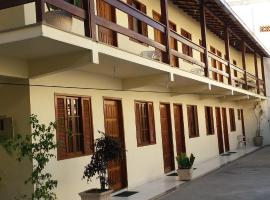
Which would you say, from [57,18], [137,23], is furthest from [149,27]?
[57,18]

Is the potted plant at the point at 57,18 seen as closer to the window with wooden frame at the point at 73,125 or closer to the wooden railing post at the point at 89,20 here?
the wooden railing post at the point at 89,20

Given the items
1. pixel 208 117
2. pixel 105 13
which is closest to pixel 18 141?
pixel 105 13

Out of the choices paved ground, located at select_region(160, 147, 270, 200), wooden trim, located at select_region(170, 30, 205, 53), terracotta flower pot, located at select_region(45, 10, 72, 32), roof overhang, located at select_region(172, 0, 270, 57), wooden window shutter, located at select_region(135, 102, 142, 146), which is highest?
roof overhang, located at select_region(172, 0, 270, 57)

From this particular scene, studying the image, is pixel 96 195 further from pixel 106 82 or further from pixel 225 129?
pixel 225 129

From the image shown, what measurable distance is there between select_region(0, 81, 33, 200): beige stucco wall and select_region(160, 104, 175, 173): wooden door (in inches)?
280

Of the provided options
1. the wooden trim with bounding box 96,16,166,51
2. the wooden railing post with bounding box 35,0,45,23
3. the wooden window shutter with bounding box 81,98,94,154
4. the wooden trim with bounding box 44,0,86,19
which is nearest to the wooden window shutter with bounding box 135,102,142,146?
the wooden window shutter with bounding box 81,98,94,154

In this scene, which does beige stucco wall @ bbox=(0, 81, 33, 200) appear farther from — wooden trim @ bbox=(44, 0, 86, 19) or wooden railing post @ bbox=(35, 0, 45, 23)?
wooden railing post @ bbox=(35, 0, 45, 23)

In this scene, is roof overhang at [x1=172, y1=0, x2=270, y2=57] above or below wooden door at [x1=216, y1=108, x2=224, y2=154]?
above

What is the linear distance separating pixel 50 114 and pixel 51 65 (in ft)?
4.53

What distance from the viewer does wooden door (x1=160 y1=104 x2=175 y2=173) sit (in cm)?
1506

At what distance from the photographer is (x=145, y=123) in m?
13.8

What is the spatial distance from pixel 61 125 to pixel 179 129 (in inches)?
312

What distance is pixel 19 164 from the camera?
28.0 feet

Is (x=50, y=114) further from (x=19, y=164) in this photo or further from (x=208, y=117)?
(x=208, y=117)
